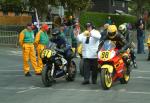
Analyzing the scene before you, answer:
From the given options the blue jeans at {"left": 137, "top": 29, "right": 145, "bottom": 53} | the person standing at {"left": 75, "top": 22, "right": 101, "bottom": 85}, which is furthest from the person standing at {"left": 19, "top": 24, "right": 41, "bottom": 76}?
the blue jeans at {"left": 137, "top": 29, "right": 145, "bottom": 53}

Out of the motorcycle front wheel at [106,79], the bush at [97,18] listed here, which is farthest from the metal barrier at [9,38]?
the bush at [97,18]

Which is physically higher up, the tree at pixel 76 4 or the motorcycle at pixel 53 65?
the tree at pixel 76 4

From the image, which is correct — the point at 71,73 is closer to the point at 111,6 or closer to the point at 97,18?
the point at 97,18

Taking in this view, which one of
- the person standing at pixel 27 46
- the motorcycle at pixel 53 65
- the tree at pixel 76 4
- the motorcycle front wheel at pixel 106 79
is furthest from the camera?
the tree at pixel 76 4

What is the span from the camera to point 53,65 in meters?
15.1

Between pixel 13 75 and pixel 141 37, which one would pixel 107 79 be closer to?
pixel 13 75

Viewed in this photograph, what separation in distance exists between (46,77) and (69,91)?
1.00 meters

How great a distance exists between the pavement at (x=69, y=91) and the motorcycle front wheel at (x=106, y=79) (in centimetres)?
14

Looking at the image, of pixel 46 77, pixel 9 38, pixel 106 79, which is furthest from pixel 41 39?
pixel 9 38

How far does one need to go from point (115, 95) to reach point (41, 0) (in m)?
23.8

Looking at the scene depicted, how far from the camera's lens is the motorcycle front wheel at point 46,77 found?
14.6 m

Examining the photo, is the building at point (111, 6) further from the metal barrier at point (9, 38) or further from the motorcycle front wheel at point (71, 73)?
the motorcycle front wheel at point (71, 73)

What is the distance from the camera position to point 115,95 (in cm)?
1317

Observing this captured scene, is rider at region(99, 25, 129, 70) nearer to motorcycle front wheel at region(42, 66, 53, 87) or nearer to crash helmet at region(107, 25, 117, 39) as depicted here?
crash helmet at region(107, 25, 117, 39)
